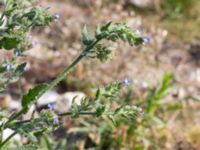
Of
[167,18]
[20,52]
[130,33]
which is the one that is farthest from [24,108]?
[167,18]

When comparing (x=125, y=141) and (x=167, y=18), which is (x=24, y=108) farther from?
(x=167, y=18)

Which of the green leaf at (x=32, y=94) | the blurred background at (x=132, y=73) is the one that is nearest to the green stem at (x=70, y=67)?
the green leaf at (x=32, y=94)

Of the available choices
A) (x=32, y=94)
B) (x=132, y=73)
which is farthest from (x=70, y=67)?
(x=132, y=73)

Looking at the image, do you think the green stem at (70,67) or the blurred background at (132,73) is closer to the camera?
the green stem at (70,67)

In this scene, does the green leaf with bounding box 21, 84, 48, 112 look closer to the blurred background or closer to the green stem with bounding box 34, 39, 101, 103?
the green stem with bounding box 34, 39, 101, 103

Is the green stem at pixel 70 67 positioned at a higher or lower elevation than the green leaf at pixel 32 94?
higher

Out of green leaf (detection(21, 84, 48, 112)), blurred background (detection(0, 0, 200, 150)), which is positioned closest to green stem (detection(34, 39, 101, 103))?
green leaf (detection(21, 84, 48, 112))

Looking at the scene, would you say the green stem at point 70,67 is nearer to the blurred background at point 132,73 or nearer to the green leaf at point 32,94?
the green leaf at point 32,94

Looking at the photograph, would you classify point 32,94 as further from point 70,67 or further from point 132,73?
point 132,73

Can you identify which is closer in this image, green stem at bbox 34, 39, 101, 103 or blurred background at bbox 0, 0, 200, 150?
green stem at bbox 34, 39, 101, 103
